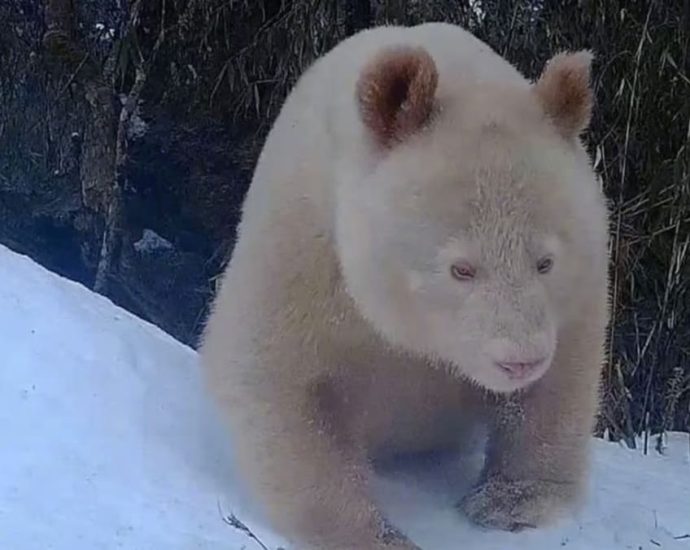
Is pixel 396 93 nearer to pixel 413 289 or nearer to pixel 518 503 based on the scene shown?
pixel 413 289

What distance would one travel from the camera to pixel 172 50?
22.4 feet

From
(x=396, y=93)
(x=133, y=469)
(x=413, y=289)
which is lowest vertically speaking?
(x=133, y=469)

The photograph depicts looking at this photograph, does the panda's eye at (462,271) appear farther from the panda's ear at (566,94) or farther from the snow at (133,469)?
the snow at (133,469)

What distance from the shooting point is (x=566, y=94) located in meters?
2.86

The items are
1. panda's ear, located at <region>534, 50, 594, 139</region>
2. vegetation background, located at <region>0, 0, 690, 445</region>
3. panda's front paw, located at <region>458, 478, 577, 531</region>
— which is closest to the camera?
panda's ear, located at <region>534, 50, 594, 139</region>

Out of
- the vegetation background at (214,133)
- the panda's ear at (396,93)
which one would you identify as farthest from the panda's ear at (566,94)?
the vegetation background at (214,133)

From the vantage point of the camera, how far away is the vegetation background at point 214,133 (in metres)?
5.30

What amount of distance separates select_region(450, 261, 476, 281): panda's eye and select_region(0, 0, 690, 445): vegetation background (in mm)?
2376

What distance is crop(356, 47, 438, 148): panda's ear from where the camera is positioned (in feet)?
8.91

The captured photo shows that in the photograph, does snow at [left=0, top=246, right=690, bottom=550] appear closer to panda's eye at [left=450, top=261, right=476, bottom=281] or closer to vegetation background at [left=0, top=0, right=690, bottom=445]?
panda's eye at [left=450, top=261, right=476, bottom=281]

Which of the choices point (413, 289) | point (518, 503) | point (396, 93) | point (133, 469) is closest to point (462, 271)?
point (413, 289)

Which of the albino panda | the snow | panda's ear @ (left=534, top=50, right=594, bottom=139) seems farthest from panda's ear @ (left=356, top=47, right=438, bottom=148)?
the snow

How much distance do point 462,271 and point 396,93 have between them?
445 mm

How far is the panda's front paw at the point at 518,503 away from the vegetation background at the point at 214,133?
164 centimetres
